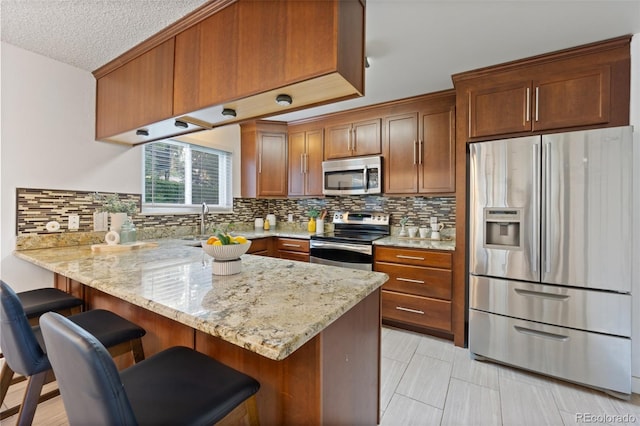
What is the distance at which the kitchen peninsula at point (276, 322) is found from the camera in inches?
31.4

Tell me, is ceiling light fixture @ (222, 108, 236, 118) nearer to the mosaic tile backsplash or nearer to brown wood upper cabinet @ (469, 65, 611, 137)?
the mosaic tile backsplash

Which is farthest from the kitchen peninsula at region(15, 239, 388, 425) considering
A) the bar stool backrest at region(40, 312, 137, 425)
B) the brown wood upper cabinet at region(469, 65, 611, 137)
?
the brown wood upper cabinet at region(469, 65, 611, 137)

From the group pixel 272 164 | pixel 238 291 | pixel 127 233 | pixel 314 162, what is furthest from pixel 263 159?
pixel 238 291

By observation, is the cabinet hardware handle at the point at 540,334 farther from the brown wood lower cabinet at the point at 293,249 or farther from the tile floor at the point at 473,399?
the brown wood lower cabinet at the point at 293,249

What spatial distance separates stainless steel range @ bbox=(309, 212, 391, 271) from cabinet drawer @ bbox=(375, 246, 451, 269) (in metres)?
0.12

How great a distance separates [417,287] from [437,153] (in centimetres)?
136

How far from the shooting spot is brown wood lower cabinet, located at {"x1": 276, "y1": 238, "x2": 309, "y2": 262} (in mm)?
3256

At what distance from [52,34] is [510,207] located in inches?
131

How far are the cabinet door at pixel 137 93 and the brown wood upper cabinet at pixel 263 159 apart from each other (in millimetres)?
1657

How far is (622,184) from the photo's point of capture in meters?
1.74

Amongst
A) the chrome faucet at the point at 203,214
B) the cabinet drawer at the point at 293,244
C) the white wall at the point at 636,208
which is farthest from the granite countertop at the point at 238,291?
the white wall at the point at 636,208

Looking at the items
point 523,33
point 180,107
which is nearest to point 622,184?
point 523,33

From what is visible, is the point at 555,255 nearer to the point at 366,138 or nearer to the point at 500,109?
the point at 500,109

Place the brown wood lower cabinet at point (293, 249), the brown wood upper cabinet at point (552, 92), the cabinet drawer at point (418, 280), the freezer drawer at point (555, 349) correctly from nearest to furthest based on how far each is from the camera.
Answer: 1. the freezer drawer at point (555, 349)
2. the brown wood upper cabinet at point (552, 92)
3. the cabinet drawer at point (418, 280)
4. the brown wood lower cabinet at point (293, 249)
